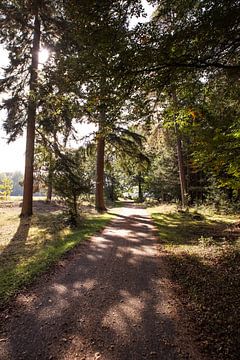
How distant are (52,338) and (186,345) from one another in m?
1.85

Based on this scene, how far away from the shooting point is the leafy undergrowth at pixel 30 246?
5.36 metres

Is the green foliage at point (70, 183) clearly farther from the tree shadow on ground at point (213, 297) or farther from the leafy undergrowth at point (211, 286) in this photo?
the tree shadow on ground at point (213, 297)

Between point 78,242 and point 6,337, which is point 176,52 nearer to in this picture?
point 6,337

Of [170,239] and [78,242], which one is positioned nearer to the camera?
[78,242]

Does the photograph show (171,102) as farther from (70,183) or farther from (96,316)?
(70,183)

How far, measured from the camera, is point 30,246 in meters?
8.21

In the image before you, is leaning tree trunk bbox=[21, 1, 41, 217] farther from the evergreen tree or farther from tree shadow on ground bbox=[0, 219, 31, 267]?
tree shadow on ground bbox=[0, 219, 31, 267]

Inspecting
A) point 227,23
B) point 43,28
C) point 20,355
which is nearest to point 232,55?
point 227,23

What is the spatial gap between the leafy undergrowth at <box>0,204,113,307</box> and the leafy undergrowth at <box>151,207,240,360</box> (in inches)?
128

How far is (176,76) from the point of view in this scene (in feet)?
16.5

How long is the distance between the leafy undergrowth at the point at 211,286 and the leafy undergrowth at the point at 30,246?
3.26 m

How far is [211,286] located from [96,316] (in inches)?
91.7

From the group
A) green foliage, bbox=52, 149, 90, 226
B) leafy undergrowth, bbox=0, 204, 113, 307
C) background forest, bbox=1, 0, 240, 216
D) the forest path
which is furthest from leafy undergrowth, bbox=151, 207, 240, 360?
green foliage, bbox=52, 149, 90, 226

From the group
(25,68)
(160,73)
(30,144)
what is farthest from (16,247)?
(25,68)
